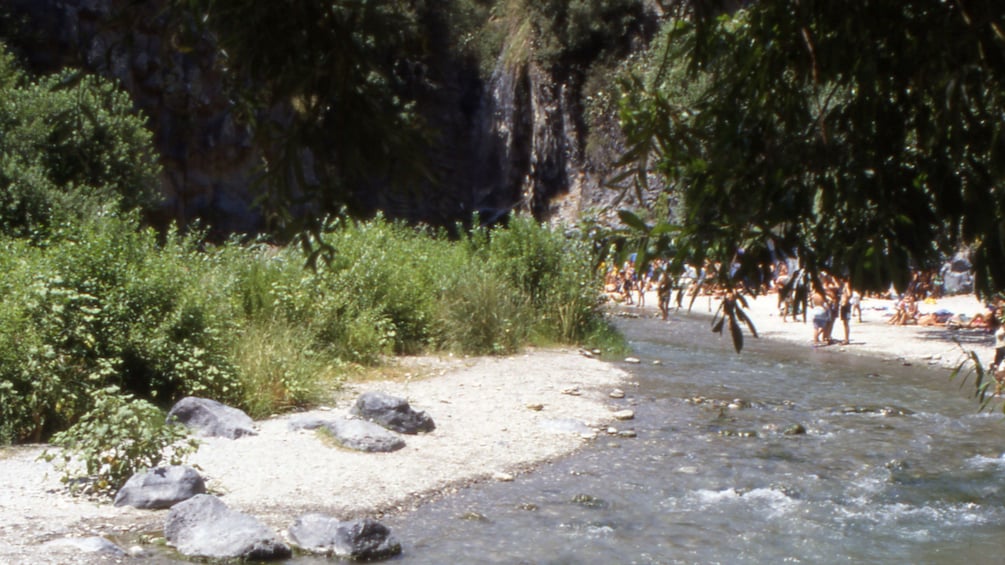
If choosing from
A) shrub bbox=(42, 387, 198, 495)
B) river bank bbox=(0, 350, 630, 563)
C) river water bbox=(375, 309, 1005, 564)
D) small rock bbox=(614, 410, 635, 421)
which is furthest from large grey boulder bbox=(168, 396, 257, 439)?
small rock bbox=(614, 410, 635, 421)

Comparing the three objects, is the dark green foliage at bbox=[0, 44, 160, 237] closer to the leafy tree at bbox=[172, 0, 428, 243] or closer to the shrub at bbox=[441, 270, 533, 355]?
the shrub at bbox=[441, 270, 533, 355]

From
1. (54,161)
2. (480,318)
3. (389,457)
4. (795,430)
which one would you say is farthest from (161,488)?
(54,161)

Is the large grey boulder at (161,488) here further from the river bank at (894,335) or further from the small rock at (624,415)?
the river bank at (894,335)

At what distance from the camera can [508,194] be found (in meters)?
43.1

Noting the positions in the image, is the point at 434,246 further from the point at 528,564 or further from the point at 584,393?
the point at 528,564

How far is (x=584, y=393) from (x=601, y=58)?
28.4 metres

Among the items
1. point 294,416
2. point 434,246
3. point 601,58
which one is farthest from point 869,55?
point 601,58

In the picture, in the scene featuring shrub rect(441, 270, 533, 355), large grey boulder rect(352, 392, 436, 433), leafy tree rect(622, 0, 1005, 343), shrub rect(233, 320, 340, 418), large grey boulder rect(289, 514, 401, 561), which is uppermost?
leafy tree rect(622, 0, 1005, 343)

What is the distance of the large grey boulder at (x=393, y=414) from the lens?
10445 millimetres

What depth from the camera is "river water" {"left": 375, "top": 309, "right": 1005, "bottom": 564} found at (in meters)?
7.80

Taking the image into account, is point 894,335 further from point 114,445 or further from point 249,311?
point 114,445

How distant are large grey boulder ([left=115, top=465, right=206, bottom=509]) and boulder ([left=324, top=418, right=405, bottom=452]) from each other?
2.07 meters

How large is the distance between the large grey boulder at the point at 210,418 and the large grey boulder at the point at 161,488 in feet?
5.82

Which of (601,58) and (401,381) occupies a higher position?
(601,58)
